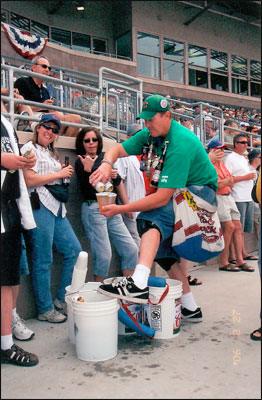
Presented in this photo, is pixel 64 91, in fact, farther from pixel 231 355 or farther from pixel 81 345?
pixel 231 355

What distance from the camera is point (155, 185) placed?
3.15 metres

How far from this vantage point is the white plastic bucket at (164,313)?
314cm

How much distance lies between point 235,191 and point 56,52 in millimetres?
11141

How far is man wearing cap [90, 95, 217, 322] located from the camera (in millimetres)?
2867

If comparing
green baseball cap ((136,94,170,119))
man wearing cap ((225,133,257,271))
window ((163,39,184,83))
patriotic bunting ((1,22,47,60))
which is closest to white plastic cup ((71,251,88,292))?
green baseball cap ((136,94,170,119))

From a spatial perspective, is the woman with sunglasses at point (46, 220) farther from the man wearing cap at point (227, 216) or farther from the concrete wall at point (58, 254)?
the man wearing cap at point (227, 216)

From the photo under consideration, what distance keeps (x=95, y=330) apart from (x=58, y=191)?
→ 1.54 metres

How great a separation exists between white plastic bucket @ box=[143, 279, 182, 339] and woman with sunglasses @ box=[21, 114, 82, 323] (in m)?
0.96

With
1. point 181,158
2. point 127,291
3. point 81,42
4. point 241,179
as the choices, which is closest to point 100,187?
point 181,158

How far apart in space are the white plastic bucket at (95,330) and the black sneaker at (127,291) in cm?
8

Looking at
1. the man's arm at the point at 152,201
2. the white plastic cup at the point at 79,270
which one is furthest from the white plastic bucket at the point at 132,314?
the man's arm at the point at 152,201

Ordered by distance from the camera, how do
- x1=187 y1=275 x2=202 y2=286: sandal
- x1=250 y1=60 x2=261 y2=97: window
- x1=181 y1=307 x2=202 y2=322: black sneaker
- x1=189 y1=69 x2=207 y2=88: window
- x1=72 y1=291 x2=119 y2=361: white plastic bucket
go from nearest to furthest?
x1=250 y1=60 x2=261 y2=97: window < x1=72 y1=291 x2=119 y2=361: white plastic bucket < x1=181 y1=307 x2=202 y2=322: black sneaker < x1=187 y1=275 x2=202 y2=286: sandal < x1=189 y1=69 x2=207 y2=88: window

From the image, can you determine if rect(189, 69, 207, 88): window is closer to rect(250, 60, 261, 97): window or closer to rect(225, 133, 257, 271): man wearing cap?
rect(225, 133, 257, 271): man wearing cap

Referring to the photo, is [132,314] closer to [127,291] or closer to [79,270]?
Result: [127,291]
